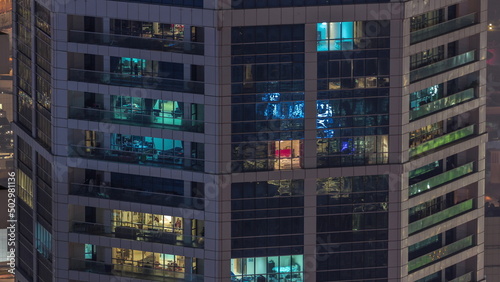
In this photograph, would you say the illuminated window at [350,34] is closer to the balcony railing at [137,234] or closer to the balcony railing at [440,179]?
the balcony railing at [440,179]

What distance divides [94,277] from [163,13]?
2593cm

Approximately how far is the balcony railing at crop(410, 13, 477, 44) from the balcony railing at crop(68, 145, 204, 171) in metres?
21.7

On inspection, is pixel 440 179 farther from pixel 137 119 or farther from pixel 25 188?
pixel 25 188

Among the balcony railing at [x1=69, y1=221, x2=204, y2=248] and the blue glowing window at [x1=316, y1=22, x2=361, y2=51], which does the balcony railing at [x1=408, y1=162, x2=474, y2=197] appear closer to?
the blue glowing window at [x1=316, y1=22, x2=361, y2=51]

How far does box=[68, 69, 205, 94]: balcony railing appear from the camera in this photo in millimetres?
147000

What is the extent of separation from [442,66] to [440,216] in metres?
14.4

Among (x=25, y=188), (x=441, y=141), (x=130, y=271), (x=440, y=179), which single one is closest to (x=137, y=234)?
(x=130, y=271)

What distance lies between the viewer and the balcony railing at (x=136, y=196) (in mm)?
150625

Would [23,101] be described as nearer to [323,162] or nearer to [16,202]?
[16,202]

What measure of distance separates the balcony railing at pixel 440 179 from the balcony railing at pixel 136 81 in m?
23.1

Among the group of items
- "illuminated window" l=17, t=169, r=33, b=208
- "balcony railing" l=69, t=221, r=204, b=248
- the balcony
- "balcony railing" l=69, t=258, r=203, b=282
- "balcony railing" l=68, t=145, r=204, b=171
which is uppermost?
the balcony

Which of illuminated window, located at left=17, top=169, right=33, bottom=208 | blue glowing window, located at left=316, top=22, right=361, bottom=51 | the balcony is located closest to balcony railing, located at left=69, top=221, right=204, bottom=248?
illuminated window, located at left=17, top=169, right=33, bottom=208

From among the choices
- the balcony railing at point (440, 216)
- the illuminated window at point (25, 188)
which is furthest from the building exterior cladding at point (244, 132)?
the illuminated window at point (25, 188)

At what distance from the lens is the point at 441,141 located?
159625 millimetres
